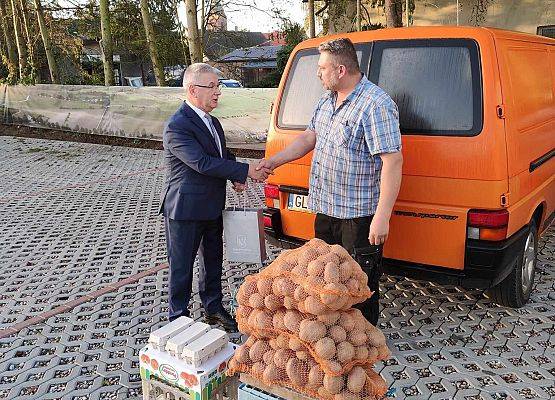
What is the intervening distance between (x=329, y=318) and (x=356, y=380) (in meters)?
0.27

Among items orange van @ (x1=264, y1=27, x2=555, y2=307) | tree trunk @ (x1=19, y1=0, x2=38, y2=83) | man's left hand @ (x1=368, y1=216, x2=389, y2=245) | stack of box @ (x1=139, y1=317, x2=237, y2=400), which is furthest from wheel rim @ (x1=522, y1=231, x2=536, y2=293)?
tree trunk @ (x1=19, y1=0, x2=38, y2=83)

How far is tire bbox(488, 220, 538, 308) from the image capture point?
3834 millimetres

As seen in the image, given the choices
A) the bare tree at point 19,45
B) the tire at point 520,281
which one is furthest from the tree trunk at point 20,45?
the tire at point 520,281

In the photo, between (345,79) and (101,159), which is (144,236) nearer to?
(345,79)

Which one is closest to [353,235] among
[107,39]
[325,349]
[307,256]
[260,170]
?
[260,170]

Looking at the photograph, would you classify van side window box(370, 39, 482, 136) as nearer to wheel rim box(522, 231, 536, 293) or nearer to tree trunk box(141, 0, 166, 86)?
wheel rim box(522, 231, 536, 293)

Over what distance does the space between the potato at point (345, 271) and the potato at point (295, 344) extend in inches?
12.5

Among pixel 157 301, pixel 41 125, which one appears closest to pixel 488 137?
pixel 157 301

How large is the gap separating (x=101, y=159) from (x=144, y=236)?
6.72 m

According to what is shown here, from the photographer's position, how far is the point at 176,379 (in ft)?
7.99

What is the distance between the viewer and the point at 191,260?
140 inches

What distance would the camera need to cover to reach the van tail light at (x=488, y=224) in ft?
10.6

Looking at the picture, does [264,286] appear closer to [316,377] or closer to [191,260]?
[316,377]

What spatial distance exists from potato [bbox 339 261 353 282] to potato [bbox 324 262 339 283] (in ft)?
0.09
